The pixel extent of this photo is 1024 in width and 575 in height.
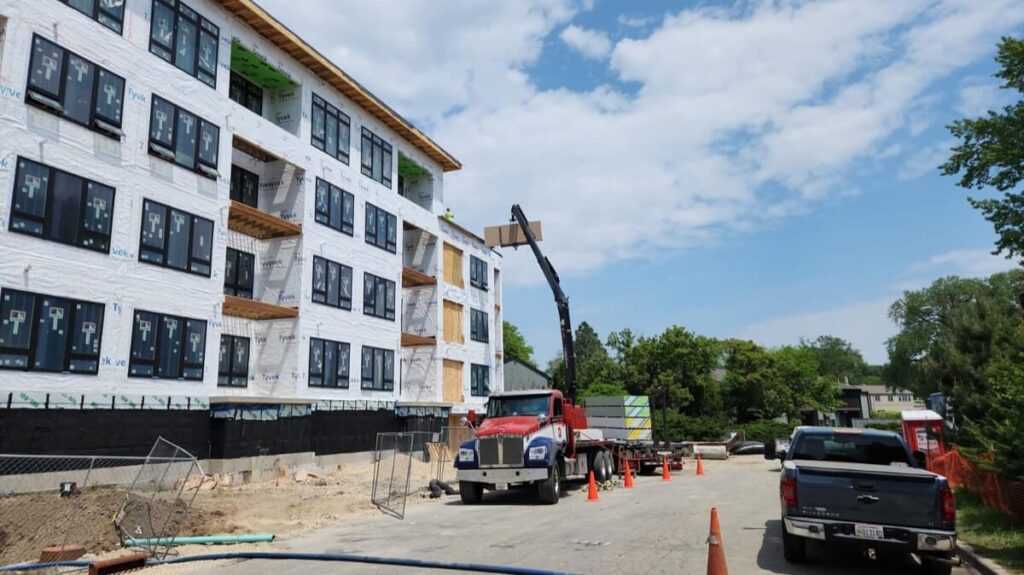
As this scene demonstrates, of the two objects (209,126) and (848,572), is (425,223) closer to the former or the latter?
(209,126)

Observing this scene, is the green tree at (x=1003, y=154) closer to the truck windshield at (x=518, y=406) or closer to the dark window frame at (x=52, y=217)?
the truck windshield at (x=518, y=406)

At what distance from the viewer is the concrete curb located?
8.58m

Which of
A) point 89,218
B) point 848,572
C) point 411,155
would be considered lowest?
point 848,572

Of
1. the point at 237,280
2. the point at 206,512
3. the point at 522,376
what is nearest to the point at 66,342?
the point at 206,512

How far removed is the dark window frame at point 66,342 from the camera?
1566 centimetres

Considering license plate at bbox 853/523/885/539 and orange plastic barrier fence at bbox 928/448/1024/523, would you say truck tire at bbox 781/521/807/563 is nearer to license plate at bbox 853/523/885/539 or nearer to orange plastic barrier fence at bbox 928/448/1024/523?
license plate at bbox 853/523/885/539

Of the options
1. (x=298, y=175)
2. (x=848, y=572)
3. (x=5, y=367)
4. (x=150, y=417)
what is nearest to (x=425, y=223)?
(x=298, y=175)

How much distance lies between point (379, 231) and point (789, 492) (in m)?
26.0

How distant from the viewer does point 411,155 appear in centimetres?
3588

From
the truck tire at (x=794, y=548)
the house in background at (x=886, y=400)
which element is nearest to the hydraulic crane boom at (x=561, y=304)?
the truck tire at (x=794, y=548)

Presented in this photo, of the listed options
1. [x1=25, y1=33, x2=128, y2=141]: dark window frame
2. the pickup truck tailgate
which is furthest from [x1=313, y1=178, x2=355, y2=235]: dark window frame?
the pickup truck tailgate

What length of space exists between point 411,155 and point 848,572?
1214 inches

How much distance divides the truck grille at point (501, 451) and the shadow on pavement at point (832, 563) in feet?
23.7

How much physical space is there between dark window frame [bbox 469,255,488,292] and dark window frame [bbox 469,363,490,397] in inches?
194
